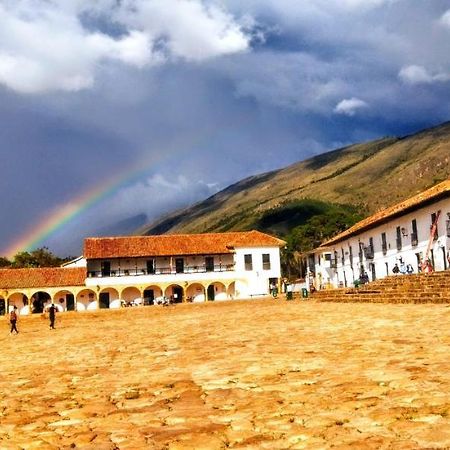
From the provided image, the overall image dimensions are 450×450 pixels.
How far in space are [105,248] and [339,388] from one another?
2001 inches

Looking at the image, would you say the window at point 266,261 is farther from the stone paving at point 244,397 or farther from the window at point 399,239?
the stone paving at point 244,397

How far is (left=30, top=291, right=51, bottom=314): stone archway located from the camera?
53.3 m

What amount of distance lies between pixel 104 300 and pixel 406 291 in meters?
37.1

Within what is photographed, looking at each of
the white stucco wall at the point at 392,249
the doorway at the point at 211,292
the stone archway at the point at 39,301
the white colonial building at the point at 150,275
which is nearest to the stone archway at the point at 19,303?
the white colonial building at the point at 150,275

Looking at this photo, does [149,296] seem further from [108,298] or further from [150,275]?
[108,298]

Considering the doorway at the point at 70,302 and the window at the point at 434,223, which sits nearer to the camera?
the window at the point at 434,223

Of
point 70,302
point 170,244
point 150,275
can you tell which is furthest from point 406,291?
point 70,302

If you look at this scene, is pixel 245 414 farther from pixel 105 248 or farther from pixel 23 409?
pixel 105 248

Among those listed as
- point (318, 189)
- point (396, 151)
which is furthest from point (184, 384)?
point (396, 151)

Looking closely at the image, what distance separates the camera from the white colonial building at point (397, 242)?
107ft

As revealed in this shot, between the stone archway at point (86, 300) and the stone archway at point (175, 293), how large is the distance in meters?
7.17

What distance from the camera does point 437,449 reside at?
367 cm

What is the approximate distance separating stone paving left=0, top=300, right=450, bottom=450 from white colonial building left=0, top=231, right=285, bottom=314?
143 feet

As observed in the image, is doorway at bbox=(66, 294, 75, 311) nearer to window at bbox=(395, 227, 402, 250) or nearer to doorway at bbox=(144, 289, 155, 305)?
doorway at bbox=(144, 289, 155, 305)
